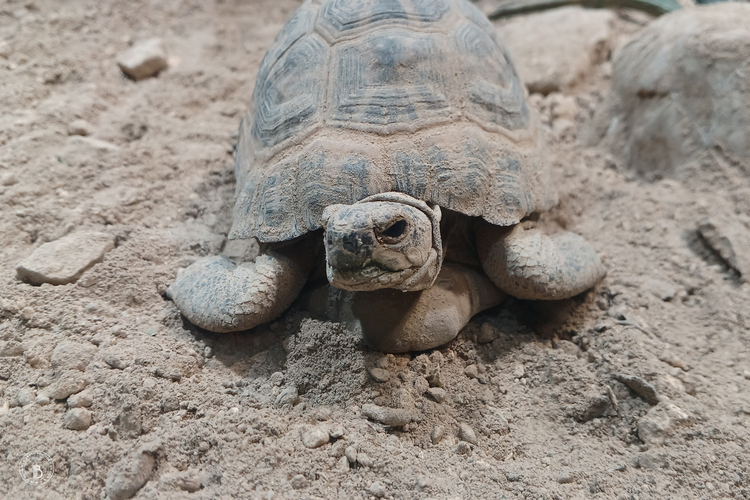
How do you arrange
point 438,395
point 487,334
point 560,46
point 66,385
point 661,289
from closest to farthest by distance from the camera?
point 66,385 < point 438,395 < point 487,334 < point 661,289 < point 560,46

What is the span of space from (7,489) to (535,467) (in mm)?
1769

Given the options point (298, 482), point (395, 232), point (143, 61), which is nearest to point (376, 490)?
point (298, 482)

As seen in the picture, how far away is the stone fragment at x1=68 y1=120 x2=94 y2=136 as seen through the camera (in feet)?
10.7

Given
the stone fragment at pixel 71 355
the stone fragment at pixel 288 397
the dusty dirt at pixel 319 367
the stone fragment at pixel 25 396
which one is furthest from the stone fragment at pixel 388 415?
the stone fragment at pixel 25 396

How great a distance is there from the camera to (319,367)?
2.24 m

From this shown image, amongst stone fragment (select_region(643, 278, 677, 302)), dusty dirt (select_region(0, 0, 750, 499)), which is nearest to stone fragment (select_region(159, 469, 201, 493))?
dusty dirt (select_region(0, 0, 750, 499))

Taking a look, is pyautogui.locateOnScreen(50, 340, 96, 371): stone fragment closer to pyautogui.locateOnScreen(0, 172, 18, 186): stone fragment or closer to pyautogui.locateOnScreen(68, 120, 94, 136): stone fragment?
pyautogui.locateOnScreen(0, 172, 18, 186): stone fragment

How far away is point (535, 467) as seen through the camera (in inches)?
77.7

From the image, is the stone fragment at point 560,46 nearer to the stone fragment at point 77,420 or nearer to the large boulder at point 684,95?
the large boulder at point 684,95

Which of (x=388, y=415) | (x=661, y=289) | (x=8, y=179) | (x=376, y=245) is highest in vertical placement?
(x=376, y=245)

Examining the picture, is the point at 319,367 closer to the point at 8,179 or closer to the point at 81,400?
the point at 81,400

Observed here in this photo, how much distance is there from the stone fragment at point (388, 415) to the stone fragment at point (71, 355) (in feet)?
3.65

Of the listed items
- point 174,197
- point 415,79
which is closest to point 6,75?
point 174,197

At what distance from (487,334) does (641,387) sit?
2.21 feet
